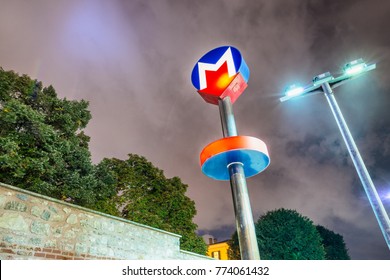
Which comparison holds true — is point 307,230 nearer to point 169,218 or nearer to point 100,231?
point 169,218

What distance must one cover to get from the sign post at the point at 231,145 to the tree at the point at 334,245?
35.3m

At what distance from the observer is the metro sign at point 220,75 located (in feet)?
8.09

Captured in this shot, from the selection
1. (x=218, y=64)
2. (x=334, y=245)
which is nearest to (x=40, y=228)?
(x=218, y=64)

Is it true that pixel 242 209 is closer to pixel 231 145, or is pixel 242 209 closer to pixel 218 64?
pixel 231 145

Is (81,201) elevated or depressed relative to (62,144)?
depressed

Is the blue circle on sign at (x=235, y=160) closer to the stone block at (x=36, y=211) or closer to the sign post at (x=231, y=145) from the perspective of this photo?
the sign post at (x=231, y=145)

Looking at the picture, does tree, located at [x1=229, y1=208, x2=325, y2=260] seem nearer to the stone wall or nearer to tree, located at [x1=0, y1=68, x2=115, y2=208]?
tree, located at [x1=0, y1=68, x2=115, y2=208]

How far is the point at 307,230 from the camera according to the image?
18.0m

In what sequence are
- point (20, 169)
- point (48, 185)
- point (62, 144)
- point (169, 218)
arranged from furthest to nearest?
point (169, 218) < point (62, 144) < point (48, 185) < point (20, 169)

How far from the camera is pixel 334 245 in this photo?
103 feet

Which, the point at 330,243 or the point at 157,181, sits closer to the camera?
the point at 157,181

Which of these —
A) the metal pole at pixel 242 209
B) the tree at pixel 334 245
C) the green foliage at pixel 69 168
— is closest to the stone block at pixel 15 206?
the metal pole at pixel 242 209

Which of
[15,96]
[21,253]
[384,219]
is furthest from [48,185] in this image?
[384,219]
